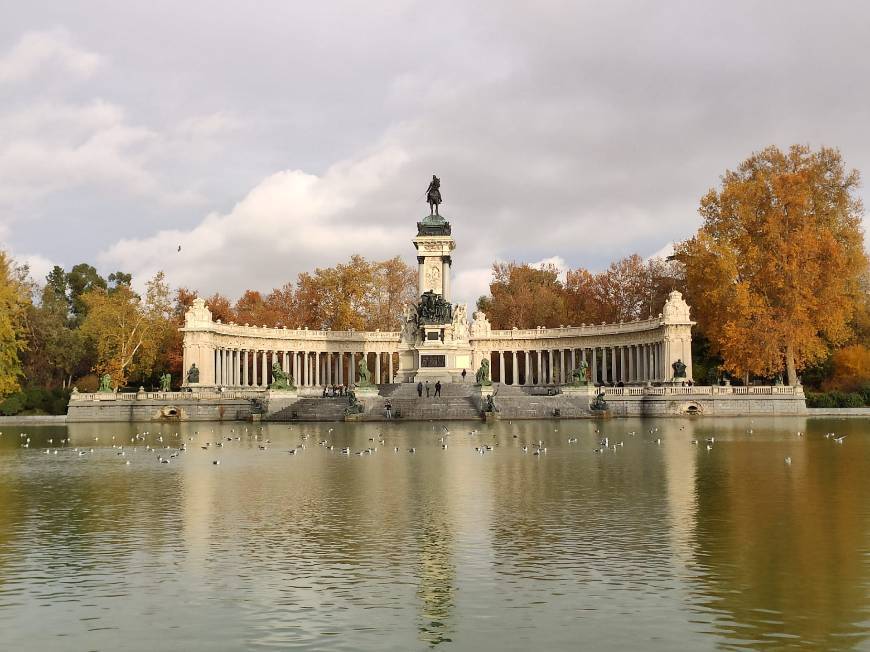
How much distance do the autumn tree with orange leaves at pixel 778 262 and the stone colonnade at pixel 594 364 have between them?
709 centimetres

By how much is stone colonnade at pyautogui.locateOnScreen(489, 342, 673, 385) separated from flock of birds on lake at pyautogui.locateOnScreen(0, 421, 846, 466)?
37.6 m

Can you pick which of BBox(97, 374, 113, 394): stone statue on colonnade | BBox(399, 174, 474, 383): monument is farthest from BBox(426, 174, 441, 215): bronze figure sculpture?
BBox(97, 374, 113, 394): stone statue on colonnade

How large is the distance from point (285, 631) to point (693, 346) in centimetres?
7963

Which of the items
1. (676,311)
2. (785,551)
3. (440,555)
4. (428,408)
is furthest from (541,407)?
(440,555)

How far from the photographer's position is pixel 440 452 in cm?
3344

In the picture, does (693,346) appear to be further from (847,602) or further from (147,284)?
(847,602)

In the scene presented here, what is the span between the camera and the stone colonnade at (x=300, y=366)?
286ft

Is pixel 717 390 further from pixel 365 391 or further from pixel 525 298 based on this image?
pixel 525 298

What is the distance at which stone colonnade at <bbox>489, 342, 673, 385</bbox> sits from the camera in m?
83.8

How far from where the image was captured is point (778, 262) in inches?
2726

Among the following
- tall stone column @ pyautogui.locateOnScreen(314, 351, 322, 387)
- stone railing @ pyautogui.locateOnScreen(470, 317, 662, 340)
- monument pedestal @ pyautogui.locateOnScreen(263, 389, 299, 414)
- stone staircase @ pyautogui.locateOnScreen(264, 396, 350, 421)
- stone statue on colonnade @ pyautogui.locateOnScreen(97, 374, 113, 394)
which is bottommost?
stone staircase @ pyautogui.locateOnScreen(264, 396, 350, 421)

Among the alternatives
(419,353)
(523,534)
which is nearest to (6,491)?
(523,534)

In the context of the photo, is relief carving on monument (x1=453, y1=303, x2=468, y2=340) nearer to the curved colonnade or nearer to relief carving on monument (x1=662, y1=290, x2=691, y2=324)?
the curved colonnade

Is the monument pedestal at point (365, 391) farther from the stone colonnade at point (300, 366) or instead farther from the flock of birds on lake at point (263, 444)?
the stone colonnade at point (300, 366)
